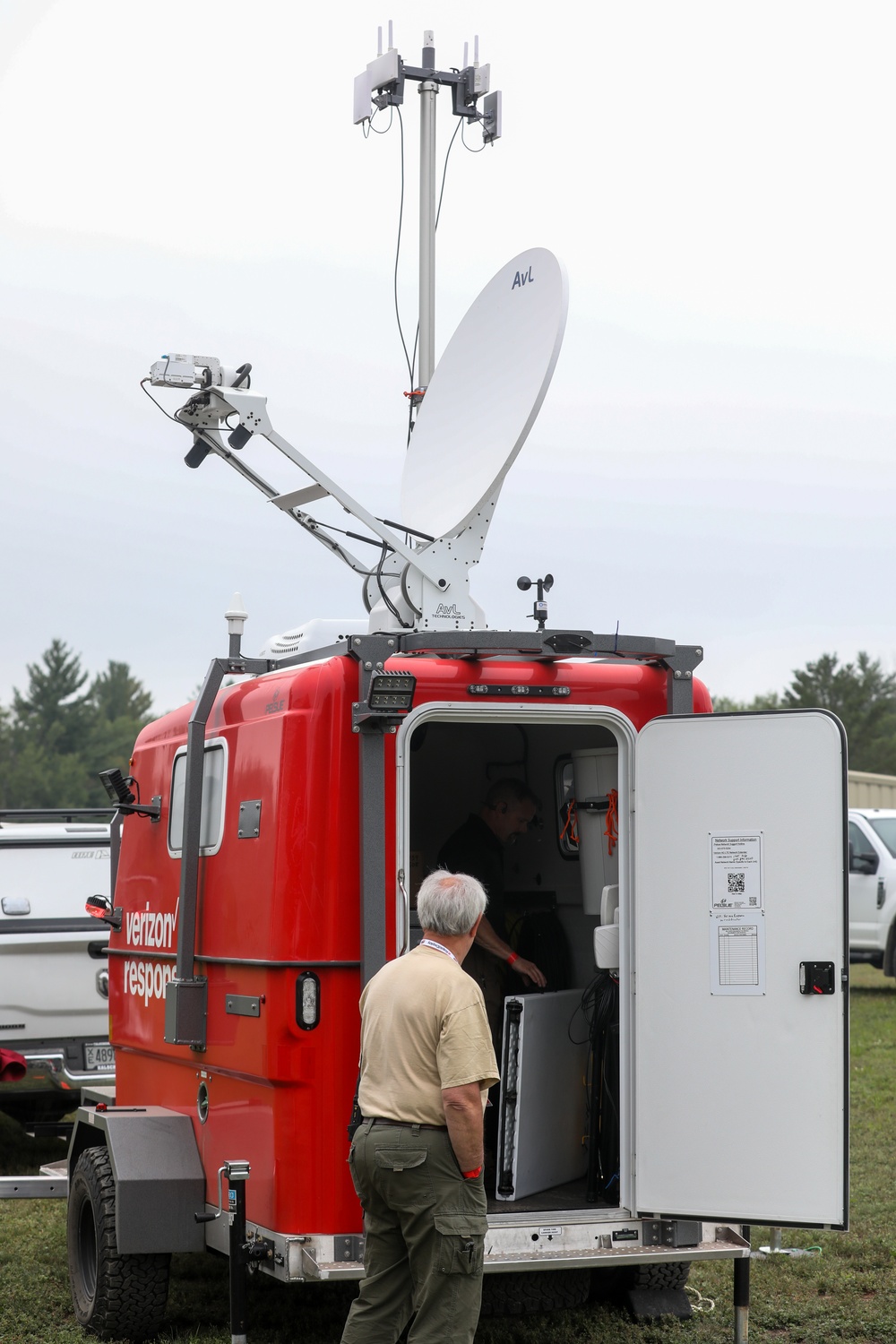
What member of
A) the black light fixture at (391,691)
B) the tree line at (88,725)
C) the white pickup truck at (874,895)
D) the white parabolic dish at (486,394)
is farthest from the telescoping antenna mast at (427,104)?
the tree line at (88,725)

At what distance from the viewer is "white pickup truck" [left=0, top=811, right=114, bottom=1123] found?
958cm

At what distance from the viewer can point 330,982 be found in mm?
5512

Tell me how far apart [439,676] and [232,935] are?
124cm

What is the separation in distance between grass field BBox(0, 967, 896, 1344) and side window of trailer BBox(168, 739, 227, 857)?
1.95 metres

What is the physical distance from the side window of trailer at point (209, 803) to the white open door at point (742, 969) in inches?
63.9

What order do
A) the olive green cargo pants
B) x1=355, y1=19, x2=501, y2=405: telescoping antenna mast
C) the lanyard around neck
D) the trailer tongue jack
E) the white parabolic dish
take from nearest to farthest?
the olive green cargo pants → the lanyard around neck → the trailer tongue jack → the white parabolic dish → x1=355, y1=19, x2=501, y2=405: telescoping antenna mast

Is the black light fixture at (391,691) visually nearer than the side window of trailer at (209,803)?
Yes

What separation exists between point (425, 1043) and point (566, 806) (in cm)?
265

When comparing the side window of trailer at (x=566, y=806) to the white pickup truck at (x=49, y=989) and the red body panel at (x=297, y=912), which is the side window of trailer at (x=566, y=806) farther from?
the white pickup truck at (x=49, y=989)

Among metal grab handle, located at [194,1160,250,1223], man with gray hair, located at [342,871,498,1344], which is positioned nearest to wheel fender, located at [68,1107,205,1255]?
metal grab handle, located at [194,1160,250,1223]

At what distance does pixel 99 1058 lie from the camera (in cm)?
970

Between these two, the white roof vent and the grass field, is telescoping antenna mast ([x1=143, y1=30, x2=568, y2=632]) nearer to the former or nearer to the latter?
the white roof vent

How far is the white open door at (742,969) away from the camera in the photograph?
18.1 feet

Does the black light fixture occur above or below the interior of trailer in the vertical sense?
above
